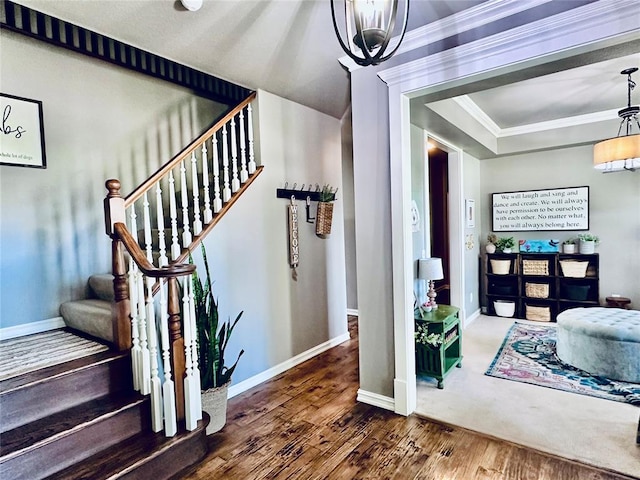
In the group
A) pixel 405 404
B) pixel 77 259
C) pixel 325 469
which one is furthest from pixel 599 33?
pixel 77 259

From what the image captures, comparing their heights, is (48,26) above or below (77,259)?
above

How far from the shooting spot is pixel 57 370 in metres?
2.01

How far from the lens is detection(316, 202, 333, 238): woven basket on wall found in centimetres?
385

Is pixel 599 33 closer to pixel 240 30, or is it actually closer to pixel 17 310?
pixel 240 30

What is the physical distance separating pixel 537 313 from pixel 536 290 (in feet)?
1.08

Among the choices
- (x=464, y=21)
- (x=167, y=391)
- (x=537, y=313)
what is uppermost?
(x=464, y=21)

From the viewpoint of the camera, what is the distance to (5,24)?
229 centimetres

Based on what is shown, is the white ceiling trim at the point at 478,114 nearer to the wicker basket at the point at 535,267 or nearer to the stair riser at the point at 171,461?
the wicker basket at the point at 535,267

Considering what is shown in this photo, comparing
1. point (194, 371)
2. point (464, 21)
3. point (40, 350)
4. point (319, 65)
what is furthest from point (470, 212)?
point (40, 350)

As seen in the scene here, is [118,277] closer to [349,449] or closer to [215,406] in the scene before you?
[215,406]

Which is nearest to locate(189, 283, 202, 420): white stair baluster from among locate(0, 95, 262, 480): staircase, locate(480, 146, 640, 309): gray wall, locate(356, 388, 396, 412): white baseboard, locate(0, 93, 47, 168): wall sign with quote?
locate(0, 95, 262, 480): staircase

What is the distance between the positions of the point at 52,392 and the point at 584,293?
5.78m

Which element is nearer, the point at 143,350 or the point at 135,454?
the point at 135,454

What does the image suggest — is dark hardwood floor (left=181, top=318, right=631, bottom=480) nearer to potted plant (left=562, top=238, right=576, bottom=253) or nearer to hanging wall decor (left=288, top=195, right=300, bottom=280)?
hanging wall decor (left=288, top=195, right=300, bottom=280)
